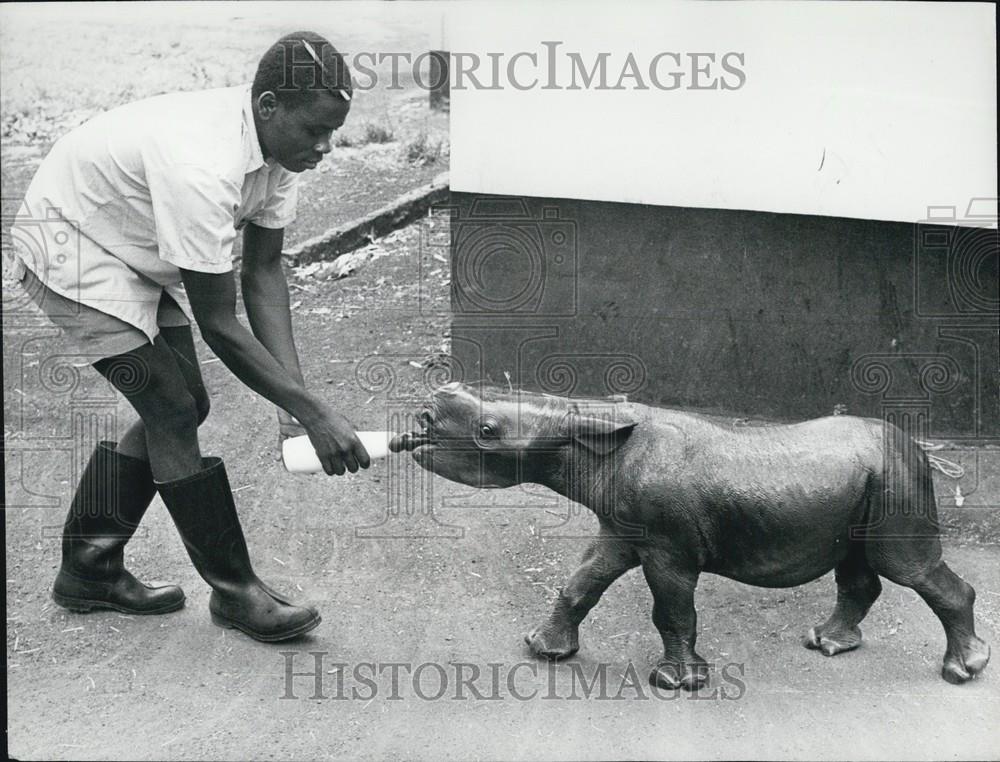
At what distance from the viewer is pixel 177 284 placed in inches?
187

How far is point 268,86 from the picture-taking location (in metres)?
4.23

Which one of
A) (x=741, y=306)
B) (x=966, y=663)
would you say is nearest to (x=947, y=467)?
(x=741, y=306)

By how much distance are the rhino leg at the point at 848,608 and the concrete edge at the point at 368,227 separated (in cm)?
393

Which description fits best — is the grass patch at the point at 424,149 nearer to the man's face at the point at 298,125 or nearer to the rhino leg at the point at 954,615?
the man's face at the point at 298,125

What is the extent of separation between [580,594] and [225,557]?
140cm

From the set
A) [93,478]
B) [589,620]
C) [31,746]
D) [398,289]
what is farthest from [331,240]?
[31,746]

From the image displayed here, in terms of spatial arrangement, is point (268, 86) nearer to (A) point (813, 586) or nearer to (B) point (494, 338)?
(B) point (494, 338)

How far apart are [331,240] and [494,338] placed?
1628 millimetres

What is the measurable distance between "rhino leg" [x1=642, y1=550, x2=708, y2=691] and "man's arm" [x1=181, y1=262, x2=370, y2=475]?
1113mm

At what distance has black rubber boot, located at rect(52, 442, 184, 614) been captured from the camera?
16.3 ft

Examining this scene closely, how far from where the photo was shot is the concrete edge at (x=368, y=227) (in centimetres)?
762

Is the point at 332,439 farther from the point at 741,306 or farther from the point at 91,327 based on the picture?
the point at 741,306

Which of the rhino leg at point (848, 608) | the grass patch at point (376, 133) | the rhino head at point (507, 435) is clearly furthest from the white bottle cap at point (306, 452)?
the grass patch at point (376, 133)

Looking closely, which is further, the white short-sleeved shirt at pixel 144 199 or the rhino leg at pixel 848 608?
the rhino leg at pixel 848 608
